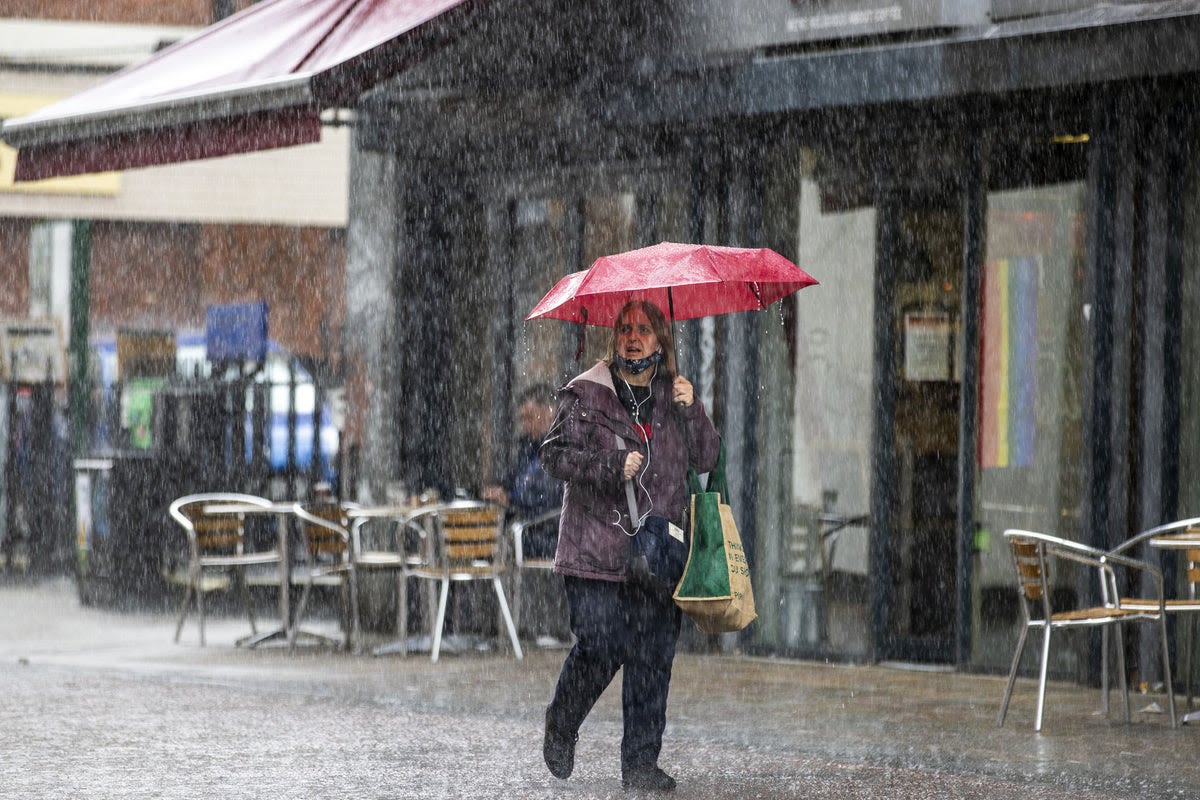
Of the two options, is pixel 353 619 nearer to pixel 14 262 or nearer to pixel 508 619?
pixel 508 619

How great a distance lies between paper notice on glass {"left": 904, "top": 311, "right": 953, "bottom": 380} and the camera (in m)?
10.9

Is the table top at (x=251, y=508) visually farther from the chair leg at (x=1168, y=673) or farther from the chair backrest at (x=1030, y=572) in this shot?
the chair leg at (x=1168, y=673)

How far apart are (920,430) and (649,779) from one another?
16.2ft

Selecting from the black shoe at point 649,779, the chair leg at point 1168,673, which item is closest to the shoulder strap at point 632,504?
the black shoe at point 649,779

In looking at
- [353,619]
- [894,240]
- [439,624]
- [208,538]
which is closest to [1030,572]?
[894,240]

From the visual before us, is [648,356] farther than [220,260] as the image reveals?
No

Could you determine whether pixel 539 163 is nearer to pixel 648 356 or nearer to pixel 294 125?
pixel 294 125

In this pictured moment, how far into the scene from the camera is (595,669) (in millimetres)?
6625

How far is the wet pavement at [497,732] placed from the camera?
668 cm

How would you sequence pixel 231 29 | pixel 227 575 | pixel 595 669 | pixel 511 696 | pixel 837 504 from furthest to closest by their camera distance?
1. pixel 227 575
2. pixel 231 29
3. pixel 837 504
4. pixel 511 696
5. pixel 595 669

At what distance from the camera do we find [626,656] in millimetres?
6609

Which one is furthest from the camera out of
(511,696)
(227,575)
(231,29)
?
(227,575)

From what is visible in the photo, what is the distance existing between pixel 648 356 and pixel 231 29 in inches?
266

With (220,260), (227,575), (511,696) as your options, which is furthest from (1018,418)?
(220,260)
